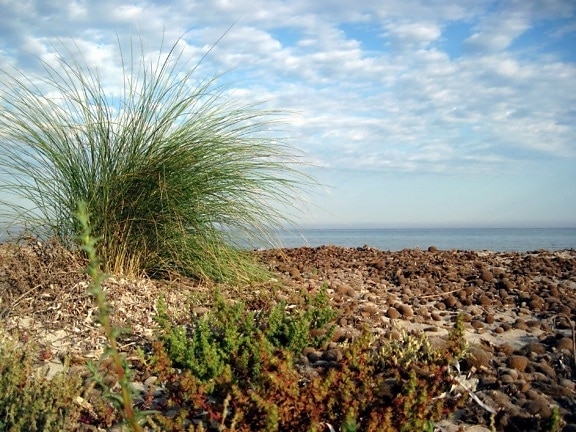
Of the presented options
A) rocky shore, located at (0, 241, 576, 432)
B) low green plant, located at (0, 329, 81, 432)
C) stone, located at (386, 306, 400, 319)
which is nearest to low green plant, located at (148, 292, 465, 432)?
rocky shore, located at (0, 241, 576, 432)

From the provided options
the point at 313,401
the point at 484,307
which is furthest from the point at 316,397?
the point at 484,307

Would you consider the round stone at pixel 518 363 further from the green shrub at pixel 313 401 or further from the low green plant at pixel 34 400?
the low green plant at pixel 34 400

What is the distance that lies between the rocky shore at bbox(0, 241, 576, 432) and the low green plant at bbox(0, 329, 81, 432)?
41 cm

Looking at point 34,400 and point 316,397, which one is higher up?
point 316,397

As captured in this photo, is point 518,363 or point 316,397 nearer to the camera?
point 316,397

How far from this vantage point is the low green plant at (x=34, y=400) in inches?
93.0

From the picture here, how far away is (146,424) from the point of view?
97.2 inches

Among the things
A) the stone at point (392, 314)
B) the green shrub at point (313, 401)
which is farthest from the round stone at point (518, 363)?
the stone at point (392, 314)

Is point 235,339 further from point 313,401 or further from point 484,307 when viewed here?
point 484,307

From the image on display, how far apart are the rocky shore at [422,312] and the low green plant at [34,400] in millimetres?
408

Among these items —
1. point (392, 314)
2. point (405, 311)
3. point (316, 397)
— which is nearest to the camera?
point (316, 397)

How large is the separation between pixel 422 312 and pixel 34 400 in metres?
2.91

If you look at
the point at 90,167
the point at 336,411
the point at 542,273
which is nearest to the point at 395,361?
the point at 336,411

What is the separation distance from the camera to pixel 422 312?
4410mm
